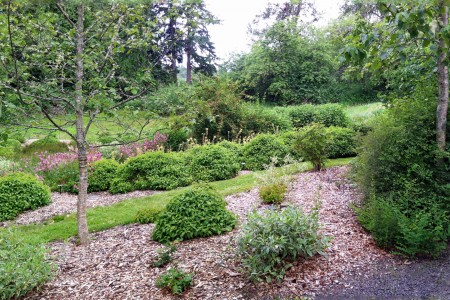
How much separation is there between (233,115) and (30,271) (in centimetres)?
909

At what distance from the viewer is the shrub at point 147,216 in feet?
14.9

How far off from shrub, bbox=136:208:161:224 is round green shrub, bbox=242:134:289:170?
3.72 metres

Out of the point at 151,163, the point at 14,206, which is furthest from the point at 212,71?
the point at 14,206

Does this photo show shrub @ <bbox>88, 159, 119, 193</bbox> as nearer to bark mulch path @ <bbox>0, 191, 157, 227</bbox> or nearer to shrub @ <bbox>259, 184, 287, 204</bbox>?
bark mulch path @ <bbox>0, 191, 157, 227</bbox>

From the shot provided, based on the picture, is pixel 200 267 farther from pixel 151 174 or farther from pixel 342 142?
pixel 342 142

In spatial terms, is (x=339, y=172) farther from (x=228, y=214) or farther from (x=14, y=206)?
(x=14, y=206)

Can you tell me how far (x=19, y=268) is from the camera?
2.81 meters

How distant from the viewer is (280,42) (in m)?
21.0

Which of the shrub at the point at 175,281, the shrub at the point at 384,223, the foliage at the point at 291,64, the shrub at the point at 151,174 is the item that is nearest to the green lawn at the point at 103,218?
the shrub at the point at 151,174

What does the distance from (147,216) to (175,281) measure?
186 centimetres

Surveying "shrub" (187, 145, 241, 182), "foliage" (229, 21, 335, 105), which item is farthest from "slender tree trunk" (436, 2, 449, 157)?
"foliage" (229, 21, 335, 105)

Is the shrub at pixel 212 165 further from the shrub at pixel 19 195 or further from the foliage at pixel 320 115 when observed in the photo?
the foliage at pixel 320 115

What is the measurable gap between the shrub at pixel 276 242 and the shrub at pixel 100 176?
185 inches

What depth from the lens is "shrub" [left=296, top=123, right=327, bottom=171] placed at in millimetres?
6402
